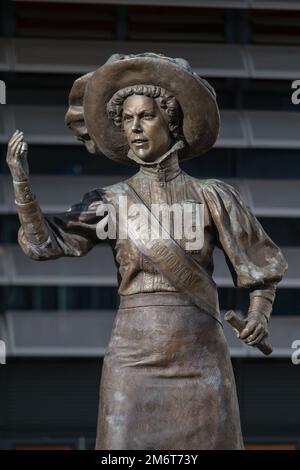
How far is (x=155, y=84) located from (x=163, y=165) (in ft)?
1.72

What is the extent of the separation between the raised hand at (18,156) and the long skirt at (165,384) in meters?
A: 1.09

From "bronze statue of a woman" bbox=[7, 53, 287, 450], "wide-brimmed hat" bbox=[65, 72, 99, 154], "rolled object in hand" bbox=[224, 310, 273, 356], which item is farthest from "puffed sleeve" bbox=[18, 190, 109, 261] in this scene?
"rolled object in hand" bbox=[224, 310, 273, 356]

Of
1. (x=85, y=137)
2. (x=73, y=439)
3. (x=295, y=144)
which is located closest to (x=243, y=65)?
(x=295, y=144)

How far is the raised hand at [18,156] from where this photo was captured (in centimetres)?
1212

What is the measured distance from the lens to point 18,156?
12.1 m

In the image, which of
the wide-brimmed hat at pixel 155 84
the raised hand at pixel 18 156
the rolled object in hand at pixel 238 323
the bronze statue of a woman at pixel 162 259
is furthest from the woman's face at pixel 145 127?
the rolled object in hand at pixel 238 323

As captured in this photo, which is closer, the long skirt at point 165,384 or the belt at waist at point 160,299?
the long skirt at point 165,384

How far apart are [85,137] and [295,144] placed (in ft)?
36.1

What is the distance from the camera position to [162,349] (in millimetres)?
12508

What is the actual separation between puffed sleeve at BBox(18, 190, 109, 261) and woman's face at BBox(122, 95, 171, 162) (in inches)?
17.0

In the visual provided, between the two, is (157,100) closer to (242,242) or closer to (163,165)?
(163,165)

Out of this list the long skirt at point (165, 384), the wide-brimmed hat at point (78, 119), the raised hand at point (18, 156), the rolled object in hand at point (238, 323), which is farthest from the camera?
the wide-brimmed hat at point (78, 119)

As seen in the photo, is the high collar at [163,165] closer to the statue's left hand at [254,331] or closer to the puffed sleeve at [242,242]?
the puffed sleeve at [242,242]

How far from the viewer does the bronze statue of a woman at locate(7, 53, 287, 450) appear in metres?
12.5
